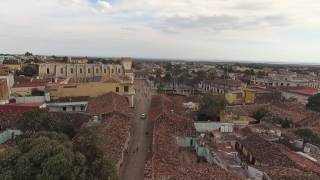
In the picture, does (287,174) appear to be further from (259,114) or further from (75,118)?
(75,118)

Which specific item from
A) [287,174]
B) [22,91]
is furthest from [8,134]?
[287,174]

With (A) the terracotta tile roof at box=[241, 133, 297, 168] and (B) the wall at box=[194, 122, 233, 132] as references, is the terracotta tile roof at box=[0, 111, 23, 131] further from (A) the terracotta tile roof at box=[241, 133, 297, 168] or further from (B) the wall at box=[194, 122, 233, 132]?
(A) the terracotta tile roof at box=[241, 133, 297, 168]

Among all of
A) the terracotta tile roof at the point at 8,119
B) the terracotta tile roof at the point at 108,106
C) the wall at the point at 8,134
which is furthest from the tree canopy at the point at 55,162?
the terracotta tile roof at the point at 108,106

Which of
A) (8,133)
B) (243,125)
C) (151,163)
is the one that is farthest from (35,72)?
(151,163)

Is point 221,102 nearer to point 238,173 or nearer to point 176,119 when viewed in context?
point 176,119

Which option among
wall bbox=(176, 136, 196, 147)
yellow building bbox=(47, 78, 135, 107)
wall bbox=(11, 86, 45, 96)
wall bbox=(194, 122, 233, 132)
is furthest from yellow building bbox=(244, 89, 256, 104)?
wall bbox=(11, 86, 45, 96)

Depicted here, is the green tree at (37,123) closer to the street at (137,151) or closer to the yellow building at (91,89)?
the street at (137,151)

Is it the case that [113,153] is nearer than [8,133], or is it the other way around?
[113,153]
